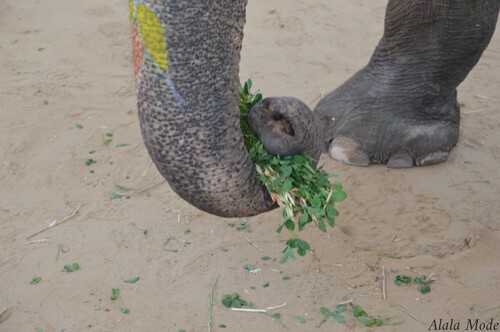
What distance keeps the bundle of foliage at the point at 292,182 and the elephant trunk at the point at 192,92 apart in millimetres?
126

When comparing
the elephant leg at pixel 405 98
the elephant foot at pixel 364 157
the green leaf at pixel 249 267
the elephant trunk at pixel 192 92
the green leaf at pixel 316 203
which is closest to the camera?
the elephant trunk at pixel 192 92

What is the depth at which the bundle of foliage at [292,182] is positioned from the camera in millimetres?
2135

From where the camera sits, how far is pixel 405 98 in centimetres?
367

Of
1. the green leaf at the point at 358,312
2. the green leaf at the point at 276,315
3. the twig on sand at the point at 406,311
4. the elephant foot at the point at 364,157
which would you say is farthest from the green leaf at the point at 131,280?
the elephant foot at the point at 364,157

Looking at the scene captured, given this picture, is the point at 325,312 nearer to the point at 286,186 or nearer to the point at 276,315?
the point at 276,315

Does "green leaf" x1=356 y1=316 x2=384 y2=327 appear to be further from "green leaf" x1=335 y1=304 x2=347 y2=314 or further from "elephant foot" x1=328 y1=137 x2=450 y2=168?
"elephant foot" x1=328 y1=137 x2=450 y2=168

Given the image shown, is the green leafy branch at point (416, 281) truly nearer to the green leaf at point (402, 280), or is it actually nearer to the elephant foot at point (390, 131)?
the green leaf at point (402, 280)

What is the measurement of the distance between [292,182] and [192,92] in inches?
17.3

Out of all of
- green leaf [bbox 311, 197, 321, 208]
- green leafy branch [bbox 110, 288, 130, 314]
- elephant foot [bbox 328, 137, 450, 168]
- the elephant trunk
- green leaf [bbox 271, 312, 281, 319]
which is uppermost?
the elephant trunk

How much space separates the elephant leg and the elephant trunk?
5.55 ft

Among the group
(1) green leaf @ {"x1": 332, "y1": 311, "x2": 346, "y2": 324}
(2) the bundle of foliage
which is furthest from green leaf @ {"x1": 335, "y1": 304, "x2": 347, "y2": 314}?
(2) the bundle of foliage

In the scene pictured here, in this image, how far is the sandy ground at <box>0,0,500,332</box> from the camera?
2.79m

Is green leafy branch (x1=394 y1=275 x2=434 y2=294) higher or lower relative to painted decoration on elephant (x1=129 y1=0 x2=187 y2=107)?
lower

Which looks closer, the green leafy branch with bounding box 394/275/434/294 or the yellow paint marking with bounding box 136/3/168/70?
the yellow paint marking with bounding box 136/3/168/70
